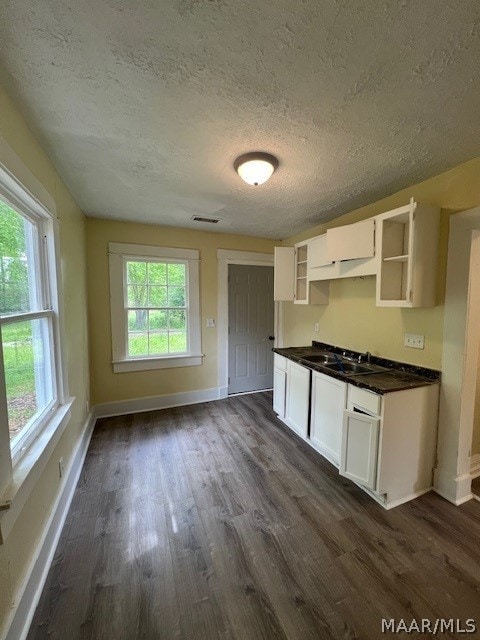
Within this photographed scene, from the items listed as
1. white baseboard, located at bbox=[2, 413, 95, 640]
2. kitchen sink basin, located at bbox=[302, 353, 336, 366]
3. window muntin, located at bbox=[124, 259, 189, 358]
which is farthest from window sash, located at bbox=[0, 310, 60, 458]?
kitchen sink basin, located at bbox=[302, 353, 336, 366]

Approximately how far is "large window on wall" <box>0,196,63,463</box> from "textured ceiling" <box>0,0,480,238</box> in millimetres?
592

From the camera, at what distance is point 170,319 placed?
3.56 m

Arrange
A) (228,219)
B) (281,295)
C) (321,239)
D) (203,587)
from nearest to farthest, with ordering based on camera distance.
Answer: (203,587) < (321,239) < (228,219) < (281,295)

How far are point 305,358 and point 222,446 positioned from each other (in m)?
1.25

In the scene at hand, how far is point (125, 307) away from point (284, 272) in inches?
80.8

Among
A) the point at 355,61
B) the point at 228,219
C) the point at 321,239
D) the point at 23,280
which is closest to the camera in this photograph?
the point at 355,61

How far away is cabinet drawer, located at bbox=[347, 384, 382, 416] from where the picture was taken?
1890 millimetres

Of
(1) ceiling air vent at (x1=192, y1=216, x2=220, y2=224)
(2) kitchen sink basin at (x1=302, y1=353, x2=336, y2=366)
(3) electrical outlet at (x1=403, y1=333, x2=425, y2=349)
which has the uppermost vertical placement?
(1) ceiling air vent at (x1=192, y1=216, x2=220, y2=224)

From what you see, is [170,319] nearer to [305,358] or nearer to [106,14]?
[305,358]

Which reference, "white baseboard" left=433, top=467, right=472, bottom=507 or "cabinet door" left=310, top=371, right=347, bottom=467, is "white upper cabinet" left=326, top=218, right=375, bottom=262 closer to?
"cabinet door" left=310, top=371, right=347, bottom=467

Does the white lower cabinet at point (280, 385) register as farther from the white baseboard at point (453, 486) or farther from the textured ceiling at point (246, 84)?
the textured ceiling at point (246, 84)

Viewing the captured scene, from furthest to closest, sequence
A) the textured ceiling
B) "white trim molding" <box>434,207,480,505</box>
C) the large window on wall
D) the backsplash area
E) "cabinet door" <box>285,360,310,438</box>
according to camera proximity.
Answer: "cabinet door" <box>285,360,310,438</box> → the backsplash area → "white trim molding" <box>434,207,480,505</box> → the large window on wall → the textured ceiling

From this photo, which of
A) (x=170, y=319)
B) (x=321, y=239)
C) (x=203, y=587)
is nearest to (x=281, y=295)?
(x=321, y=239)

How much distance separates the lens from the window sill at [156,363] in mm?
3334
